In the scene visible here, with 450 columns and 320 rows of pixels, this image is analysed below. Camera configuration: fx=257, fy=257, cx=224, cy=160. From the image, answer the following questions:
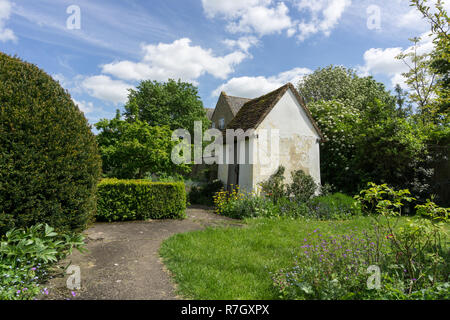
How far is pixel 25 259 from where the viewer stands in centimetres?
409

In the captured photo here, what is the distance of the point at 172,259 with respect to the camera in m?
5.41

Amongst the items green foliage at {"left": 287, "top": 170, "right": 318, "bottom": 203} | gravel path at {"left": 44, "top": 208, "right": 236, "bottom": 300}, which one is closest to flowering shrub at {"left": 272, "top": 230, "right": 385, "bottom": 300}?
gravel path at {"left": 44, "top": 208, "right": 236, "bottom": 300}

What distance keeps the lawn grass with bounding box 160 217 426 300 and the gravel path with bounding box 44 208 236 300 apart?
0.31m

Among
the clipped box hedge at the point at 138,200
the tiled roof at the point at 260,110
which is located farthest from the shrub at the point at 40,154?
the tiled roof at the point at 260,110

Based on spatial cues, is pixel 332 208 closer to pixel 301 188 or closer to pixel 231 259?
pixel 301 188

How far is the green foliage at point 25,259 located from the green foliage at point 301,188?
9.32 meters

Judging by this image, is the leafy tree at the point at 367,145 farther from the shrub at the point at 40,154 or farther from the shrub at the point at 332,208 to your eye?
the shrub at the point at 40,154

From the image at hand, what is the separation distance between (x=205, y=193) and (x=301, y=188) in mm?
5967

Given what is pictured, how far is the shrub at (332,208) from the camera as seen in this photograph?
10.5 metres

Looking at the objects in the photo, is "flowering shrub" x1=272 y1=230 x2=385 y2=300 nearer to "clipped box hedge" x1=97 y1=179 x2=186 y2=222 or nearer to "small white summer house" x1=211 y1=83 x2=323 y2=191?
"clipped box hedge" x1=97 y1=179 x2=186 y2=222

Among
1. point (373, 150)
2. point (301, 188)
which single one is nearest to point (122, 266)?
point (301, 188)

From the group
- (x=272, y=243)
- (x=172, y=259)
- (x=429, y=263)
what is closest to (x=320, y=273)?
(x=429, y=263)
